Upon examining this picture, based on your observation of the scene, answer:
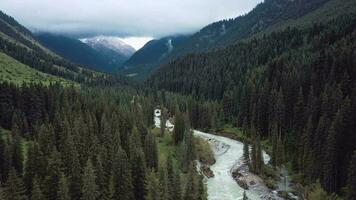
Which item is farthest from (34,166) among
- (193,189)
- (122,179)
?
(193,189)

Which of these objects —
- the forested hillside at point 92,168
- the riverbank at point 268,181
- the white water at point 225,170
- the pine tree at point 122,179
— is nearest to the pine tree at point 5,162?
the forested hillside at point 92,168

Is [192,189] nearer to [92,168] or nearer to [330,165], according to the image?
[92,168]

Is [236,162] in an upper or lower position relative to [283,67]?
lower

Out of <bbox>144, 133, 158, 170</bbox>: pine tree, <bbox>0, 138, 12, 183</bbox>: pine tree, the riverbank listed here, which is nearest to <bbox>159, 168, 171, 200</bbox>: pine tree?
<bbox>144, 133, 158, 170</bbox>: pine tree

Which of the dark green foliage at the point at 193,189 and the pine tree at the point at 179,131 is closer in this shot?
the dark green foliage at the point at 193,189

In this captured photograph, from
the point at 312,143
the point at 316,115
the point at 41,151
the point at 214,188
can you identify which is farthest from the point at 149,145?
the point at 316,115

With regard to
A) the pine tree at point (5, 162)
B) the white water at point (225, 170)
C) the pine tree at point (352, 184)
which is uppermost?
the pine tree at point (5, 162)

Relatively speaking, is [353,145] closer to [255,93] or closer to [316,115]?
[316,115]

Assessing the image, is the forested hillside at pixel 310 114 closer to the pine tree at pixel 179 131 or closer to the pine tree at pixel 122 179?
the pine tree at pixel 179 131
